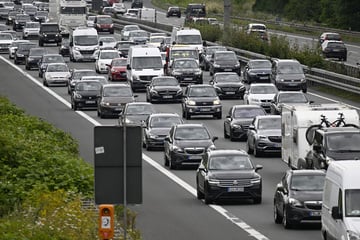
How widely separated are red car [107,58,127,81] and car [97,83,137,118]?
15.9m

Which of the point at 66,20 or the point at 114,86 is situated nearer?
the point at 114,86

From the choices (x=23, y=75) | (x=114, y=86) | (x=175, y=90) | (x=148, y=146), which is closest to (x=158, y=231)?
(x=148, y=146)

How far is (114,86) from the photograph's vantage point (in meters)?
61.4

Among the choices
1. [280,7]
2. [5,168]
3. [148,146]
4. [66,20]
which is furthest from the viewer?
[280,7]

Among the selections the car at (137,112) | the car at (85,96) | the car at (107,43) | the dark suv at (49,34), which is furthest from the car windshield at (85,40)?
the car at (137,112)

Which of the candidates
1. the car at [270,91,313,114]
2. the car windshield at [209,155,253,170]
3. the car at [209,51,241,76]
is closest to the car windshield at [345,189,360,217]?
the car windshield at [209,155,253,170]

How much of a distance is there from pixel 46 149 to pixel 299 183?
5.87 meters

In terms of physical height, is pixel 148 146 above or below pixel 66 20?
above

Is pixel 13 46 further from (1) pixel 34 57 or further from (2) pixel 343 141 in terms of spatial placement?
(2) pixel 343 141

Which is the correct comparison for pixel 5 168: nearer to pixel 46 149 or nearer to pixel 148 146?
pixel 46 149

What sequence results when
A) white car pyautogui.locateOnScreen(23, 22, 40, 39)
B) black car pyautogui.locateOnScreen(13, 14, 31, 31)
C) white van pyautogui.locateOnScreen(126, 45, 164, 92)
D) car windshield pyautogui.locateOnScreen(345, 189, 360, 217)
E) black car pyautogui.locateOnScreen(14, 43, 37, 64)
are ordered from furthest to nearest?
black car pyautogui.locateOnScreen(13, 14, 31, 31) < white car pyautogui.locateOnScreen(23, 22, 40, 39) < black car pyautogui.locateOnScreen(14, 43, 37, 64) < white van pyautogui.locateOnScreen(126, 45, 164, 92) < car windshield pyautogui.locateOnScreen(345, 189, 360, 217)

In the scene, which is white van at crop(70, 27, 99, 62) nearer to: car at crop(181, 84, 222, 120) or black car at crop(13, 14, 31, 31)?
car at crop(181, 84, 222, 120)

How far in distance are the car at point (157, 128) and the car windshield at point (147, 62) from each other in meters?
22.6

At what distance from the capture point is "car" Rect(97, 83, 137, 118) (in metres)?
60.1
